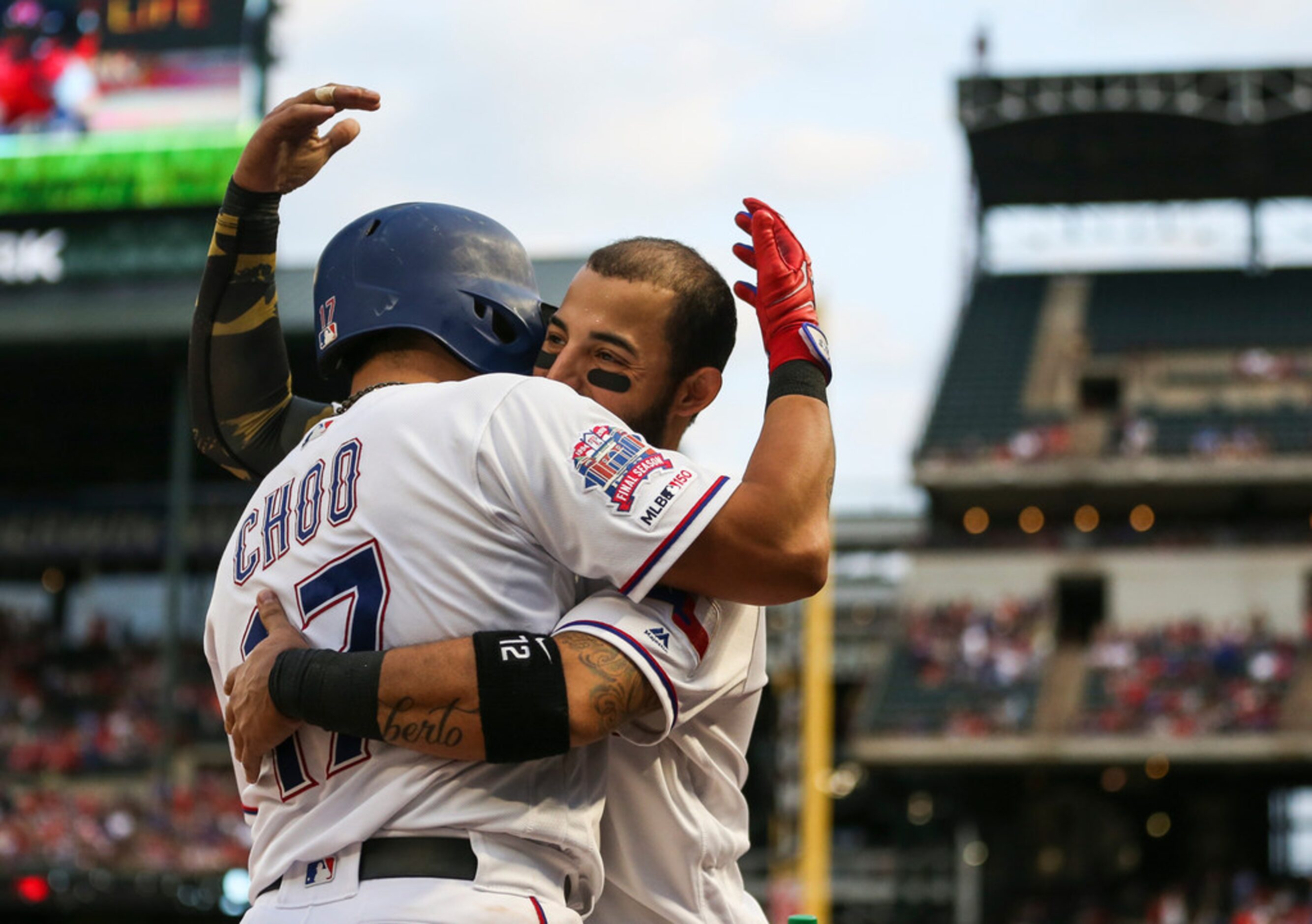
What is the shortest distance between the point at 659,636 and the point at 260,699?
0.56 metres

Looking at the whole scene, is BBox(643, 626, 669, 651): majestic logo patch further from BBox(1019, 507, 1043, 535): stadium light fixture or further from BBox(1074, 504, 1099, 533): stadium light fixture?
BBox(1074, 504, 1099, 533): stadium light fixture

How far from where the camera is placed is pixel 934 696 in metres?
27.4

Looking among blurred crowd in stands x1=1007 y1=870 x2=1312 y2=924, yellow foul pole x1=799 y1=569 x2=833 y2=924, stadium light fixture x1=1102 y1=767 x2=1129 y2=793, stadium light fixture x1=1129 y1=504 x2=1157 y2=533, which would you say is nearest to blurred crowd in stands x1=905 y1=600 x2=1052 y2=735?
stadium light fixture x1=1102 y1=767 x2=1129 y2=793

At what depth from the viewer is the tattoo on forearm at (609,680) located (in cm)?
224

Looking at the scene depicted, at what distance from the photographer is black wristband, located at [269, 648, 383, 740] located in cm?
224

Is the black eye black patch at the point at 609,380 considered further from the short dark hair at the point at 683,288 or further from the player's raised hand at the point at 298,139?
the player's raised hand at the point at 298,139

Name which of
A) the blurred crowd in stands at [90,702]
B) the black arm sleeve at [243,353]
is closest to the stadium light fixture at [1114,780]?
the blurred crowd in stands at [90,702]

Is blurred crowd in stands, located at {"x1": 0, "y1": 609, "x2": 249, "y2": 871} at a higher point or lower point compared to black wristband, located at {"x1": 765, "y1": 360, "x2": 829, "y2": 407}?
lower

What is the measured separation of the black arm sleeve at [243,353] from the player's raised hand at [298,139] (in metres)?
0.04

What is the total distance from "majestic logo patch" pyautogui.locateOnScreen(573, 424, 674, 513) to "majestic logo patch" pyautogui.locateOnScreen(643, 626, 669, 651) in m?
0.17

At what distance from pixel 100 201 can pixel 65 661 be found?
771cm

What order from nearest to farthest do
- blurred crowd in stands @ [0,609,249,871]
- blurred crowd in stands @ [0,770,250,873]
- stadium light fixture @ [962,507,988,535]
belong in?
blurred crowd in stands @ [0,770,250,873] < blurred crowd in stands @ [0,609,249,871] < stadium light fixture @ [962,507,988,535]

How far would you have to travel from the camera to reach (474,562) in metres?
2.31

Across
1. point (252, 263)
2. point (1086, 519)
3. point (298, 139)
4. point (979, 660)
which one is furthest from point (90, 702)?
point (298, 139)
